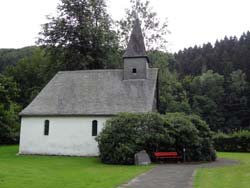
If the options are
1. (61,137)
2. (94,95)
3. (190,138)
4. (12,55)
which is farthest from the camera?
(12,55)

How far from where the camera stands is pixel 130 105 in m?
29.0

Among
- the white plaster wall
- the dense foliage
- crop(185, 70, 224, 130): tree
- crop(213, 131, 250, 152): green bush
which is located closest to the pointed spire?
the white plaster wall

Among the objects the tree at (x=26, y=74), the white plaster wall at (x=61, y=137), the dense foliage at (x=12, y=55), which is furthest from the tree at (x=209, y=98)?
the white plaster wall at (x=61, y=137)

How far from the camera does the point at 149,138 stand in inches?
943

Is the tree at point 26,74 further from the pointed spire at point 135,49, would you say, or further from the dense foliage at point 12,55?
the pointed spire at point 135,49

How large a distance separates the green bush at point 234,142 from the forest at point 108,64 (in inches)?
322

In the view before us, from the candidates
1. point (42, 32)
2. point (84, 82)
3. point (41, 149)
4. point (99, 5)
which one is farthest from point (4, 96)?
point (99, 5)

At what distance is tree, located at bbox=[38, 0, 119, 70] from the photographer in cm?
3894

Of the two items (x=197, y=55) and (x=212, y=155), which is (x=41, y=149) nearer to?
(x=212, y=155)

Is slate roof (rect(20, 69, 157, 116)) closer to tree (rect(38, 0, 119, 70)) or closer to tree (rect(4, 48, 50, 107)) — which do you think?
tree (rect(38, 0, 119, 70))

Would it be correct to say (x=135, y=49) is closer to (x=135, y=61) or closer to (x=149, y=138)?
(x=135, y=61)

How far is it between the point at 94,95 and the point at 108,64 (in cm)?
1048

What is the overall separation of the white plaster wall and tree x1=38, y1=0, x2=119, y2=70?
36.2 feet

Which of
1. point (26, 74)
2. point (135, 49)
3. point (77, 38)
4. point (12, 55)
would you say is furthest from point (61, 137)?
point (12, 55)
